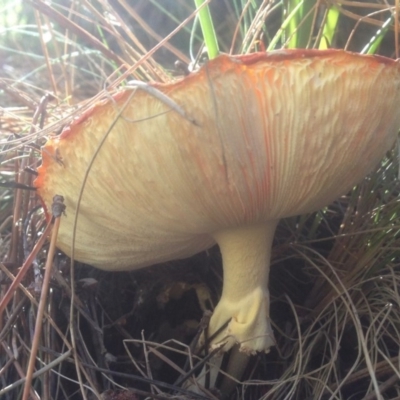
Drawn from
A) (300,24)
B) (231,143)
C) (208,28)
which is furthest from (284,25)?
(231,143)

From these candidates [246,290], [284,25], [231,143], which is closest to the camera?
[231,143]

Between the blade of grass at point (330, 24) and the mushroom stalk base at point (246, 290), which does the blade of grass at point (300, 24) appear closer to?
the blade of grass at point (330, 24)

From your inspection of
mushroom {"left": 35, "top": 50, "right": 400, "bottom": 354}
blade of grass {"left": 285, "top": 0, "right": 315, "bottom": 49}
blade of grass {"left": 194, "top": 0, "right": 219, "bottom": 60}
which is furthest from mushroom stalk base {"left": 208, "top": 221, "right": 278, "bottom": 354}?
blade of grass {"left": 285, "top": 0, "right": 315, "bottom": 49}

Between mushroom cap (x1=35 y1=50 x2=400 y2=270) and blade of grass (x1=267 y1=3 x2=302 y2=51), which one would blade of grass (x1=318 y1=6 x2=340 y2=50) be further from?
Result: mushroom cap (x1=35 y1=50 x2=400 y2=270)

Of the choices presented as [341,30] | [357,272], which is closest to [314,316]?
[357,272]

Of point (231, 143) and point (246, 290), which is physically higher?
point (231, 143)

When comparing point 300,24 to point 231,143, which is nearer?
point 231,143

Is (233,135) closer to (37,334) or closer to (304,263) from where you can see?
(37,334)

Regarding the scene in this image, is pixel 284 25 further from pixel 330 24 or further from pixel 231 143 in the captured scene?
pixel 231 143
